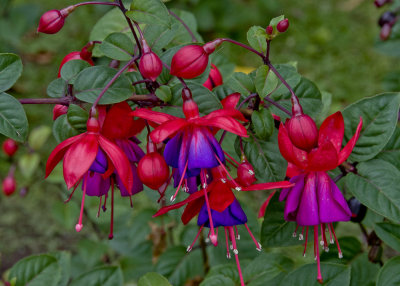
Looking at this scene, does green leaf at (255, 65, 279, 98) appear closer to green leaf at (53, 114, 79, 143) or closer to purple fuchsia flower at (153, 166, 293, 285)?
purple fuchsia flower at (153, 166, 293, 285)

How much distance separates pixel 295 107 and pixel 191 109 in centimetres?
16

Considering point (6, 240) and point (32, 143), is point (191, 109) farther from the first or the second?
point (6, 240)

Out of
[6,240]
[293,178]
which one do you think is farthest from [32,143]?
[293,178]

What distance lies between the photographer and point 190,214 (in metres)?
0.75

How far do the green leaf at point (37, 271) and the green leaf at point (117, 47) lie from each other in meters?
0.47

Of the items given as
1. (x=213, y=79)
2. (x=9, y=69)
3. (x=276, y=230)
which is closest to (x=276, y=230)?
(x=276, y=230)

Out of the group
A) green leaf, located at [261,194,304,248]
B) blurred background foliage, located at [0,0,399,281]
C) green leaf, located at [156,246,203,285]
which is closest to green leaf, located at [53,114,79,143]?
green leaf, located at [261,194,304,248]

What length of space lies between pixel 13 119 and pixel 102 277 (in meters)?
0.44

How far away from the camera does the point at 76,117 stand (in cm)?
73

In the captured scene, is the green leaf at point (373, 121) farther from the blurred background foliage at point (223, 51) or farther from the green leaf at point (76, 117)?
the blurred background foliage at point (223, 51)

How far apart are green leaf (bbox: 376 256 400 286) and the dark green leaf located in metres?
0.14

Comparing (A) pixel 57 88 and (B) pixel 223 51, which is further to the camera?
(B) pixel 223 51

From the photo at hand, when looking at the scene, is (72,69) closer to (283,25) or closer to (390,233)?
(283,25)

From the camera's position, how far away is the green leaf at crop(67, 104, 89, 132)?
2.40 feet
